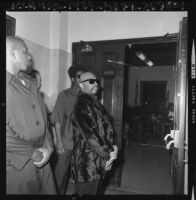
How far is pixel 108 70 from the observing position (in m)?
1.42

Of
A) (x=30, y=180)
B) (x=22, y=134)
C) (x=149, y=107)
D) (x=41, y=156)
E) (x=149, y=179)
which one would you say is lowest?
(x=149, y=179)

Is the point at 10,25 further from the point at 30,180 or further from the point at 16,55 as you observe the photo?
the point at 30,180

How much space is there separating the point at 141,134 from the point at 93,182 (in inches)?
22.1

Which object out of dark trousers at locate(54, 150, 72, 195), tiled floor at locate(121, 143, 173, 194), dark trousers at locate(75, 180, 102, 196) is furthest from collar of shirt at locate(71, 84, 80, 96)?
tiled floor at locate(121, 143, 173, 194)

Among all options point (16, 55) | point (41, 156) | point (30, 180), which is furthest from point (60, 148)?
point (16, 55)

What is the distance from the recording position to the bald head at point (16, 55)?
112 centimetres

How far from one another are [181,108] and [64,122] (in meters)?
0.62

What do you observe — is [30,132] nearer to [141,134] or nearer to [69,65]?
[69,65]

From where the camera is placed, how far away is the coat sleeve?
118 centimetres

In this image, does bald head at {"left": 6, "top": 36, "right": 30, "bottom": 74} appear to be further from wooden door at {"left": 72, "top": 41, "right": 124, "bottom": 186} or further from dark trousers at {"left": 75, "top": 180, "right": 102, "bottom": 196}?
dark trousers at {"left": 75, "top": 180, "right": 102, "bottom": 196}

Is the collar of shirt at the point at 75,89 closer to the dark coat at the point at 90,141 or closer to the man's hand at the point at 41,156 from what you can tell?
the dark coat at the point at 90,141

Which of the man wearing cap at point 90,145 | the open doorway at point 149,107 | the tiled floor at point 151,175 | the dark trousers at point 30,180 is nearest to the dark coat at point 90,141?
the man wearing cap at point 90,145

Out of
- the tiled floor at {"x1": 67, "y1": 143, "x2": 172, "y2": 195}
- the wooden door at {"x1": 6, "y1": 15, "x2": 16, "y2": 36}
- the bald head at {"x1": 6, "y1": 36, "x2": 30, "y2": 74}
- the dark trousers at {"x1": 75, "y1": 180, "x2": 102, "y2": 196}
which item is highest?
the wooden door at {"x1": 6, "y1": 15, "x2": 16, "y2": 36}

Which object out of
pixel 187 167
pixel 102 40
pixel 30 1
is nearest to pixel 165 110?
pixel 187 167
